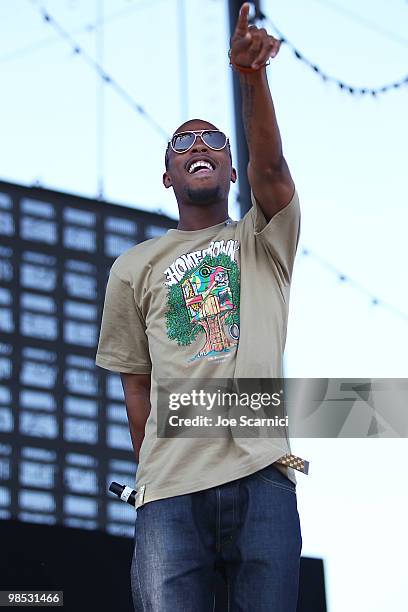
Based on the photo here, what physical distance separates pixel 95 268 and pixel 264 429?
1.98 meters

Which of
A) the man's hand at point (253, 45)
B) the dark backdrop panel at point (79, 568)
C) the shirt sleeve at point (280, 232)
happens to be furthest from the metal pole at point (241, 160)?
the man's hand at point (253, 45)

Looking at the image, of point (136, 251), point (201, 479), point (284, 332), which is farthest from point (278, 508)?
point (136, 251)

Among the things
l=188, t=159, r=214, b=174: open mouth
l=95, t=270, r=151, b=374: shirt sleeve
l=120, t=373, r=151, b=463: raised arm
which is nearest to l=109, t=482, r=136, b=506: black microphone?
l=120, t=373, r=151, b=463: raised arm

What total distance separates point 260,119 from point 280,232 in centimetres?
23

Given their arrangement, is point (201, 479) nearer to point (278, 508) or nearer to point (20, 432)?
point (278, 508)

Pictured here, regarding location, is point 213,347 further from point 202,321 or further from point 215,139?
point 215,139

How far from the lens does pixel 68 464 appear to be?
3787mm

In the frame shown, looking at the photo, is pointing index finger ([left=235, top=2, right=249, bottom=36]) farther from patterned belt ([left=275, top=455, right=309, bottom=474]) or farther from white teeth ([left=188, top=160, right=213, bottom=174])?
patterned belt ([left=275, top=455, right=309, bottom=474])

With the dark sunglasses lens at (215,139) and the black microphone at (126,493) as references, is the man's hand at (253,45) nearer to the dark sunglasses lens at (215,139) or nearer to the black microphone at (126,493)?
the dark sunglasses lens at (215,139)

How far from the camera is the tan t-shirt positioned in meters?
2.27

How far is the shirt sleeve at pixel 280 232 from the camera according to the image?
2.43 m

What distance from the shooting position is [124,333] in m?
2.58

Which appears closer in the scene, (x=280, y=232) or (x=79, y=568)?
(x=280, y=232)

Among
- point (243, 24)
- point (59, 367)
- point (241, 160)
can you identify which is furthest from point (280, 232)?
point (241, 160)
